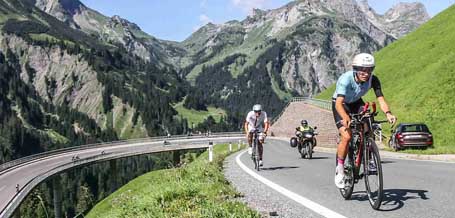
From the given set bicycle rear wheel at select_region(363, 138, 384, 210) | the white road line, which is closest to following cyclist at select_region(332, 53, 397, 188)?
bicycle rear wheel at select_region(363, 138, 384, 210)

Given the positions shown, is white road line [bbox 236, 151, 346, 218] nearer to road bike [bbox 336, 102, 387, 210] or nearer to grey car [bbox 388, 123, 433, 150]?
road bike [bbox 336, 102, 387, 210]

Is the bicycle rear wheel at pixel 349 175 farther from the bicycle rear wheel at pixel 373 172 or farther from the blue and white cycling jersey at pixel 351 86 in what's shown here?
the blue and white cycling jersey at pixel 351 86

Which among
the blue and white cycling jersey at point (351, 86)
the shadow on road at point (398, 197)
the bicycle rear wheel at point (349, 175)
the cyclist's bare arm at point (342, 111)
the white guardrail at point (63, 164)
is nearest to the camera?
the shadow on road at point (398, 197)

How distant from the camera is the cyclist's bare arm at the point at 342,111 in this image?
25.5 feet

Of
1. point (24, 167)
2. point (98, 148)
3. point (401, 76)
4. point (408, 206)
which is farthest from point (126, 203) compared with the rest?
point (98, 148)

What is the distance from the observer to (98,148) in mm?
Answer: 107500

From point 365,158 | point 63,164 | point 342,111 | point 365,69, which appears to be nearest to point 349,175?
point 365,158

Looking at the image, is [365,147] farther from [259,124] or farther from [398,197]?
[259,124]

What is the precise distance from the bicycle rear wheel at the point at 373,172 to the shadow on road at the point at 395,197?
0.64 ft

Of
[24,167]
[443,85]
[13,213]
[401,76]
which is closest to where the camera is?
[443,85]

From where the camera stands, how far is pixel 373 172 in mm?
7527

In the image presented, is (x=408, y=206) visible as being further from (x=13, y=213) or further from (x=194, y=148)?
(x=194, y=148)

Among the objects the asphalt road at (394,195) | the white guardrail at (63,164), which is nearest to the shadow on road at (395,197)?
the asphalt road at (394,195)

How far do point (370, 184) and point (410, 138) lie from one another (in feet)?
73.0
